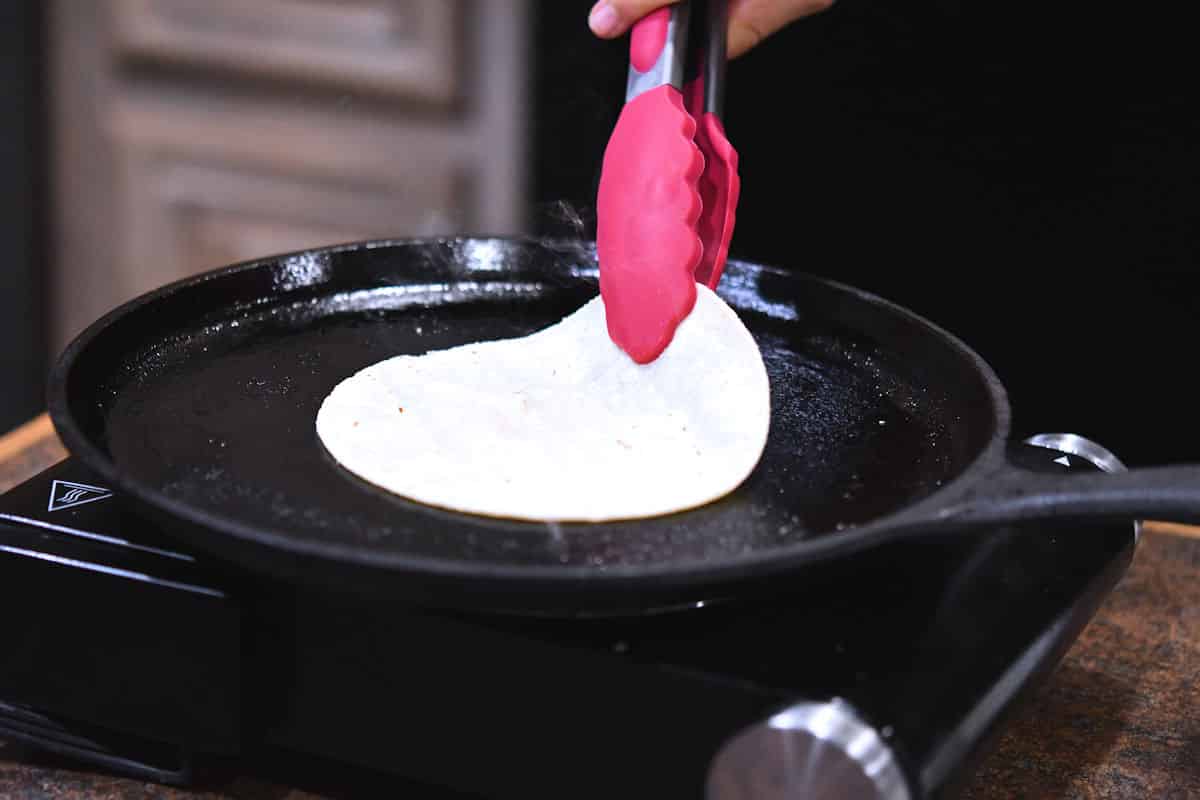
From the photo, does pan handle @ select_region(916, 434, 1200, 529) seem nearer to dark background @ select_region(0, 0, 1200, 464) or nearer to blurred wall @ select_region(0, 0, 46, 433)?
dark background @ select_region(0, 0, 1200, 464)

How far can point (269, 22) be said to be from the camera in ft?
8.84

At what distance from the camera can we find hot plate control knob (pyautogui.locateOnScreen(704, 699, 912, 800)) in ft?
2.35

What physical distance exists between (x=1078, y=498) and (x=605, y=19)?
63 centimetres

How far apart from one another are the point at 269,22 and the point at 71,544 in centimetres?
203

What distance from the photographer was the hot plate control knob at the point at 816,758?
28.2 inches

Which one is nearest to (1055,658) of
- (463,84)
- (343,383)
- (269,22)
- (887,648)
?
(887,648)

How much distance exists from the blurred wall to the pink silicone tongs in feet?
6.76

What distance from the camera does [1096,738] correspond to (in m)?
1.01

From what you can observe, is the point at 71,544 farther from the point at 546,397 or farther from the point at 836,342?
the point at 836,342

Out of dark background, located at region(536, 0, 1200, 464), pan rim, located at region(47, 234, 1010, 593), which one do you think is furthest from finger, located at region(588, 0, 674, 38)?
pan rim, located at region(47, 234, 1010, 593)

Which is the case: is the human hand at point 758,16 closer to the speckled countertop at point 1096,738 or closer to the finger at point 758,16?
the finger at point 758,16

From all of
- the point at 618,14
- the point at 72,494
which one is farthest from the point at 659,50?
the point at 72,494

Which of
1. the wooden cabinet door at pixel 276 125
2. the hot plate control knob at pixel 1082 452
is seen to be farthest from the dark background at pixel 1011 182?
the wooden cabinet door at pixel 276 125

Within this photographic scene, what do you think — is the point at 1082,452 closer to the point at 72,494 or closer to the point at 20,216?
the point at 72,494
